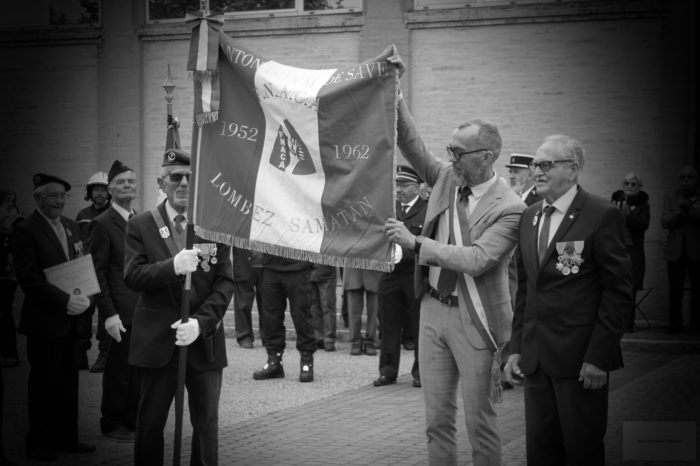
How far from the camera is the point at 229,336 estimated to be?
619 inches

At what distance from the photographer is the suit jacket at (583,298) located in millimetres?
5379

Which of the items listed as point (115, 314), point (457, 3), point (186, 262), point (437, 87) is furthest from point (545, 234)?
point (457, 3)

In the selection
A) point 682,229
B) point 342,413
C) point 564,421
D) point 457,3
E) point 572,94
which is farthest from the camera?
point 457,3

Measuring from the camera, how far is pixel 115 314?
8352mm

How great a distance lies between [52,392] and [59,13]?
12.9 meters

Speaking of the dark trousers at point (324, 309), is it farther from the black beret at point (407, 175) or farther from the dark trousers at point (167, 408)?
the dark trousers at point (167, 408)

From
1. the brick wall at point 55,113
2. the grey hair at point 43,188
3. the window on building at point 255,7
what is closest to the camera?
the grey hair at point 43,188

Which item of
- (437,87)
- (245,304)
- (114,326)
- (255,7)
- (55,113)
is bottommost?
(245,304)

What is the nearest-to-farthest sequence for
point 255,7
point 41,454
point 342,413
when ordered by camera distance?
point 41,454
point 342,413
point 255,7

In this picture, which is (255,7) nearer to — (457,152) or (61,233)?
(61,233)

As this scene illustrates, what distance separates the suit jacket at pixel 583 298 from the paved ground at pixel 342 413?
68 centimetres

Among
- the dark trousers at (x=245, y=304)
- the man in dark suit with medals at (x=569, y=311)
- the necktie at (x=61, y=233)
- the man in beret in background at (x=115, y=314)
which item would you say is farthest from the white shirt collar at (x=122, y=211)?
the dark trousers at (x=245, y=304)

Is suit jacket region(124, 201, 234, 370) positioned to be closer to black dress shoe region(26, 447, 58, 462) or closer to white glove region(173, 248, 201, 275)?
white glove region(173, 248, 201, 275)

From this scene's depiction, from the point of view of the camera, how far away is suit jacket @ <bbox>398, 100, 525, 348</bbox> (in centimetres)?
569
